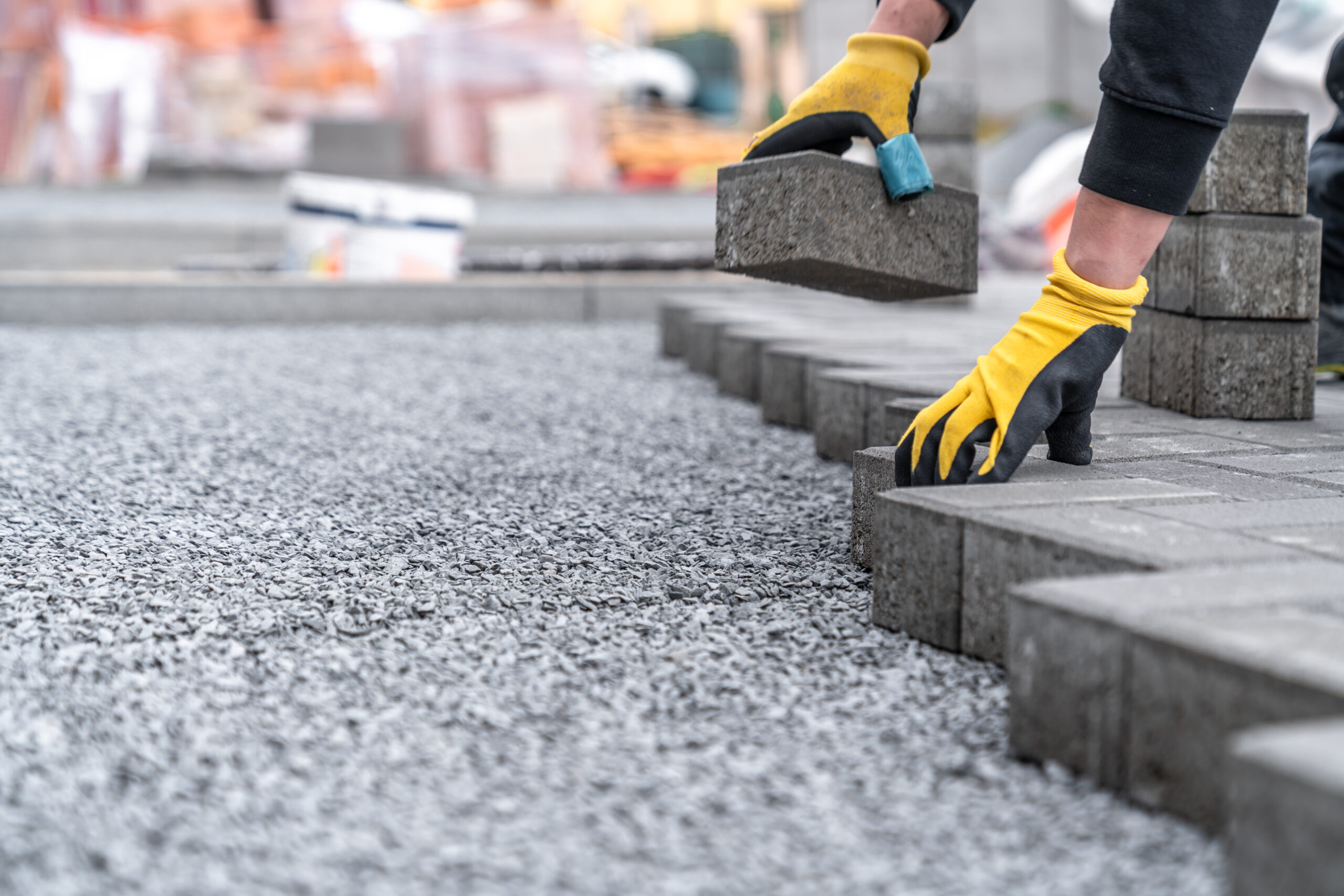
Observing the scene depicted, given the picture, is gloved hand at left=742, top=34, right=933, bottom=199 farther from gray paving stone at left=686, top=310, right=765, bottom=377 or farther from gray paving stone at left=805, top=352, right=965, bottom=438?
gray paving stone at left=686, top=310, right=765, bottom=377

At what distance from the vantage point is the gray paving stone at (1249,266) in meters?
2.09

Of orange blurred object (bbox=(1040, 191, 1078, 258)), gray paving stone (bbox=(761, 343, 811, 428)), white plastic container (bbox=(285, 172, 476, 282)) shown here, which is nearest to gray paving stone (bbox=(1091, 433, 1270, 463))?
gray paving stone (bbox=(761, 343, 811, 428))

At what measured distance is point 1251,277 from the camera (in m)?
2.10

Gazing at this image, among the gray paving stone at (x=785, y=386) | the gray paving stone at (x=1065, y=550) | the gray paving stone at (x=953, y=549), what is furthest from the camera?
the gray paving stone at (x=785, y=386)

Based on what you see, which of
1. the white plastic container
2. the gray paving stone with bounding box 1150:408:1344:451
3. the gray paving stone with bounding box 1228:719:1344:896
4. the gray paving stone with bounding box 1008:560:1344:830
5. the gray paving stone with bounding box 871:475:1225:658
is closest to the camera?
the gray paving stone with bounding box 1228:719:1344:896

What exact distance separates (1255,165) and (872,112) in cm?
76

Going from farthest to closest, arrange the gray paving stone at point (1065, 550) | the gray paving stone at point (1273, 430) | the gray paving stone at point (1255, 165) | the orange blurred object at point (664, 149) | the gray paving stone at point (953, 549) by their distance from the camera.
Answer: the orange blurred object at point (664, 149)
the gray paving stone at point (1255, 165)
the gray paving stone at point (1273, 430)
the gray paving stone at point (953, 549)
the gray paving stone at point (1065, 550)

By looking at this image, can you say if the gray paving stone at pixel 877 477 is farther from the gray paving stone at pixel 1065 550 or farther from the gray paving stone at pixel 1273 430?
the gray paving stone at pixel 1273 430

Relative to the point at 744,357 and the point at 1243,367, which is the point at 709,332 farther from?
the point at 1243,367

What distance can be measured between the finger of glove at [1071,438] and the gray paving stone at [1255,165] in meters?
0.70

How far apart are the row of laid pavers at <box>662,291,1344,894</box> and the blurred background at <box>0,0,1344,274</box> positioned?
17.5ft

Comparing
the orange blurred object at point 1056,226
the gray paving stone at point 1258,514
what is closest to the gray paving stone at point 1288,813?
the gray paving stone at point 1258,514

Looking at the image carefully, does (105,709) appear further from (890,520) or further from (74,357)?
(74,357)

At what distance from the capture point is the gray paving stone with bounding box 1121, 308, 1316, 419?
82.8 inches
